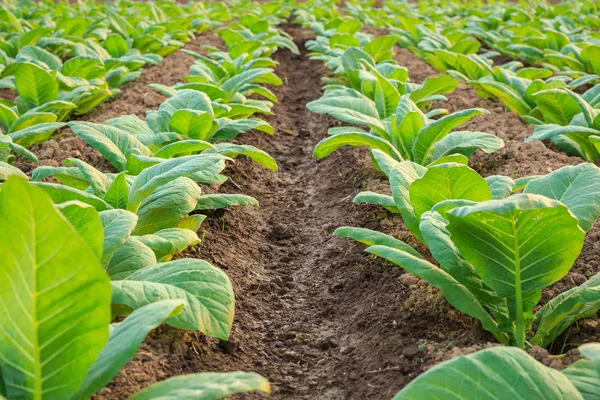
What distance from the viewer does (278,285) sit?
2863mm

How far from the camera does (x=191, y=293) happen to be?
1763 millimetres

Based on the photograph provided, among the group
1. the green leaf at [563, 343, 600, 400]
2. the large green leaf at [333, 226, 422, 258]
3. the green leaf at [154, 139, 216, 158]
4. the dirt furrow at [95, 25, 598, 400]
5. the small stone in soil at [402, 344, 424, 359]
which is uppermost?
the green leaf at [154, 139, 216, 158]

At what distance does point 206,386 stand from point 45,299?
38cm

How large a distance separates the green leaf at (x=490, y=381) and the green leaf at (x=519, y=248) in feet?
1.39

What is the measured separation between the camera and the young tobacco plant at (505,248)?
1726 millimetres

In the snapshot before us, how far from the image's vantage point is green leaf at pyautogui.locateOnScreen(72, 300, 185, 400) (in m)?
1.39

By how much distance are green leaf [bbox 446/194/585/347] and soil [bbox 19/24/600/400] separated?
A: 0.60 ft

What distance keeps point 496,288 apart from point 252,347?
913mm

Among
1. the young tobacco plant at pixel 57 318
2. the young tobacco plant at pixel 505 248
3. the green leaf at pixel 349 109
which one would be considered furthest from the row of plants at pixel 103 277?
the young tobacco plant at pixel 505 248

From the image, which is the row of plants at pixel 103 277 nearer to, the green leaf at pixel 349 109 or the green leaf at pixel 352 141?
the green leaf at pixel 352 141

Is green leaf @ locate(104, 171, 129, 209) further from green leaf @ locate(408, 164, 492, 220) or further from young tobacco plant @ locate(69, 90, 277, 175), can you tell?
green leaf @ locate(408, 164, 492, 220)

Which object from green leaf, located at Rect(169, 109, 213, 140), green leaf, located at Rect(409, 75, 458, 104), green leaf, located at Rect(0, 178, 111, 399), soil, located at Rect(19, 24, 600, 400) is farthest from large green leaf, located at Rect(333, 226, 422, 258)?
green leaf, located at Rect(409, 75, 458, 104)

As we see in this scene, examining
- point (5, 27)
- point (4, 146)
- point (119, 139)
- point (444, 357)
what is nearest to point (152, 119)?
point (119, 139)

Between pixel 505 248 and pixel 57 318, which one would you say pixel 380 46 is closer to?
pixel 505 248
